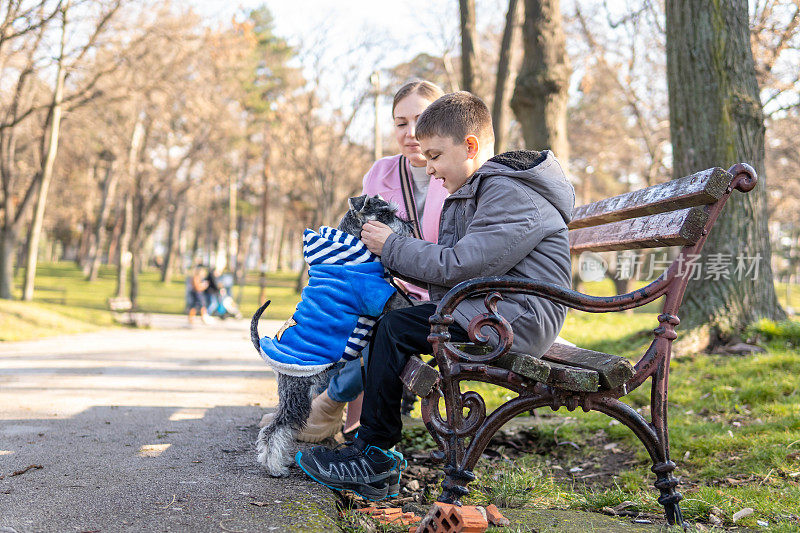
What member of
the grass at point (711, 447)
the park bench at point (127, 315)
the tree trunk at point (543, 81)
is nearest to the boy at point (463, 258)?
the grass at point (711, 447)

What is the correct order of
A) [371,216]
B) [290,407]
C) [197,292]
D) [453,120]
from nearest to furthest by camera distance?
[453,120] < [290,407] < [371,216] < [197,292]

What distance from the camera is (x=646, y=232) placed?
9.61ft

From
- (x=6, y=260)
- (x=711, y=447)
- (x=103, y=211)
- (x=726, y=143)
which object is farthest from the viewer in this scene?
(x=103, y=211)

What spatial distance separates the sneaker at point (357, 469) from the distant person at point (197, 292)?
47.9 feet

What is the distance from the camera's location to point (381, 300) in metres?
3.04

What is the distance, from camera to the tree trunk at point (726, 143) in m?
6.08

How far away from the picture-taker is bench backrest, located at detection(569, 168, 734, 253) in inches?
99.3

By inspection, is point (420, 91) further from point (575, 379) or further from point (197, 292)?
point (197, 292)

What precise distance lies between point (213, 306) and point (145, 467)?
15.3 meters

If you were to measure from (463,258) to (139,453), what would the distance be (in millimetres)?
2075

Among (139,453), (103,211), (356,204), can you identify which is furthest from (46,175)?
(103,211)

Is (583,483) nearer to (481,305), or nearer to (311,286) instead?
(481,305)

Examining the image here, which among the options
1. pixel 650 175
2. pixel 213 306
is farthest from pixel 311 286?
pixel 650 175

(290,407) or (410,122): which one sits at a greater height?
(410,122)
